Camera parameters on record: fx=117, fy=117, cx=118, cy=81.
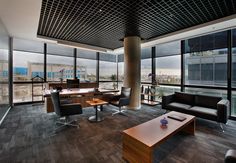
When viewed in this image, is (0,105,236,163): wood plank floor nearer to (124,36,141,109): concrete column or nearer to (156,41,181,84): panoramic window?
(124,36,141,109): concrete column

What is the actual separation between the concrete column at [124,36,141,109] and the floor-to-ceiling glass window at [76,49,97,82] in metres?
2.80

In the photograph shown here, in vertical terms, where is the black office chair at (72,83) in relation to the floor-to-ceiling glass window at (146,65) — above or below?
below

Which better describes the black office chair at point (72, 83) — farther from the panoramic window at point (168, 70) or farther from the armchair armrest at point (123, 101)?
the panoramic window at point (168, 70)

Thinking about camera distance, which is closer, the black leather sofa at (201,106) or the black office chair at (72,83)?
the black leather sofa at (201,106)

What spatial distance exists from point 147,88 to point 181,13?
11.5ft

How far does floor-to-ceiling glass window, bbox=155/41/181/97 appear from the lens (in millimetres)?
5114

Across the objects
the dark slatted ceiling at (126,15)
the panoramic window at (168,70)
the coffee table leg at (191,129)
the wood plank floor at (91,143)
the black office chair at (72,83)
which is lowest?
the wood plank floor at (91,143)

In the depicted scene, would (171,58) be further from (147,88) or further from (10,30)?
(10,30)

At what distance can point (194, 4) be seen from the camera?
2.76 metres

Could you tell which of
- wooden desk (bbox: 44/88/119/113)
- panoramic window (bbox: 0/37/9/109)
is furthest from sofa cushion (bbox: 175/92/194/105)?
panoramic window (bbox: 0/37/9/109)

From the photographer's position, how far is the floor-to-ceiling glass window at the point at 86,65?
6.60m

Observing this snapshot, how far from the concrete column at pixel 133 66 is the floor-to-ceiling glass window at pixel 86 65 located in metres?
2.80

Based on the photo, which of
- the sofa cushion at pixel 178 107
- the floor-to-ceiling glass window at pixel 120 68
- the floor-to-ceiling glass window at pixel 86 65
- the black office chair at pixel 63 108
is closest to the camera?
the black office chair at pixel 63 108

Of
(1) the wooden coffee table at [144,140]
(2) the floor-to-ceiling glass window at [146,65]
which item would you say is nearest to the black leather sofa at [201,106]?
(1) the wooden coffee table at [144,140]
